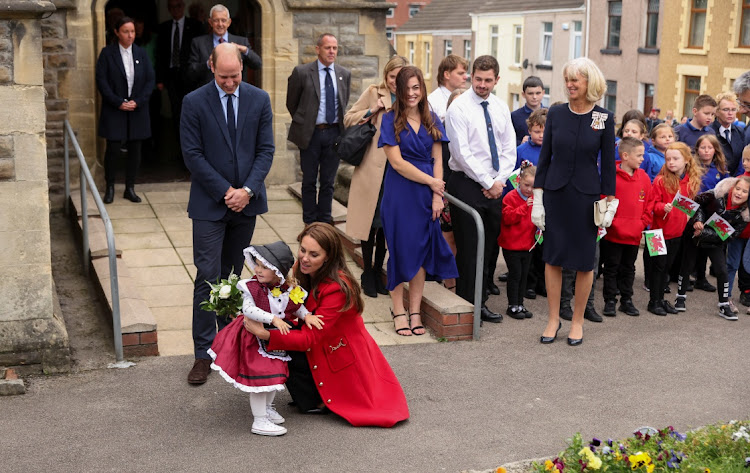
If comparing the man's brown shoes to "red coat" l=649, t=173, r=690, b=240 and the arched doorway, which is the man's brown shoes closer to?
"red coat" l=649, t=173, r=690, b=240

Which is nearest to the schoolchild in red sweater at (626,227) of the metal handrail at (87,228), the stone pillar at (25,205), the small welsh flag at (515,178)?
the small welsh flag at (515,178)

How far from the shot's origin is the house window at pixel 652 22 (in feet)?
114

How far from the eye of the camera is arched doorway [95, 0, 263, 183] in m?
11.9

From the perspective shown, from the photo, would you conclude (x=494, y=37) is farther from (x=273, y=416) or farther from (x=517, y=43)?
(x=273, y=416)

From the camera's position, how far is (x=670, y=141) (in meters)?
8.84

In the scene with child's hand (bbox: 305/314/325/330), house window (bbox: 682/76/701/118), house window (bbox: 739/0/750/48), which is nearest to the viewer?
child's hand (bbox: 305/314/325/330)

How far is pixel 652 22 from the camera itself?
35062 mm

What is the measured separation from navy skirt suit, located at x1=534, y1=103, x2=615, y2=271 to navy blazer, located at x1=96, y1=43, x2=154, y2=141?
498 centimetres

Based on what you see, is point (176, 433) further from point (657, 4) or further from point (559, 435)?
point (657, 4)

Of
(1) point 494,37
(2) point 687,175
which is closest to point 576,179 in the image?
(2) point 687,175

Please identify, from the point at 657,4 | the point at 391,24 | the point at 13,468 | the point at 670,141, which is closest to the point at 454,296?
the point at 670,141

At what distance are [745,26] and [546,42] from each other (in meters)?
15.5

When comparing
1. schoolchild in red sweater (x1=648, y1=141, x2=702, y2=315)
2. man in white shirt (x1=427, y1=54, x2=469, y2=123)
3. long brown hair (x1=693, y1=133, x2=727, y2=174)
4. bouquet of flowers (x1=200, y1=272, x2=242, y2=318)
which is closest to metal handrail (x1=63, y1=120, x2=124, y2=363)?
bouquet of flowers (x1=200, y1=272, x2=242, y2=318)

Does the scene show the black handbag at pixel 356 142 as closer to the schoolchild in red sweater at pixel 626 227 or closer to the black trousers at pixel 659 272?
the schoolchild in red sweater at pixel 626 227
